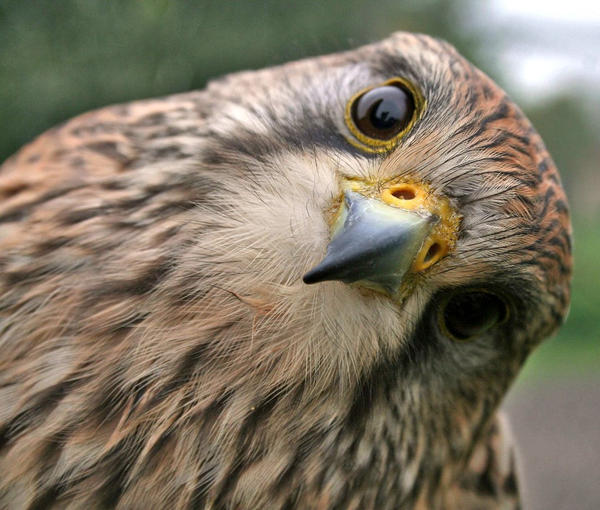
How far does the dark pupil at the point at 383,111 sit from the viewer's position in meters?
1.46

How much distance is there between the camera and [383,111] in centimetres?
148

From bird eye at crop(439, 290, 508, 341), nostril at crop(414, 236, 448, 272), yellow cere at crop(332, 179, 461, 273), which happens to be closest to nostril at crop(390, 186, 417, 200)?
yellow cere at crop(332, 179, 461, 273)

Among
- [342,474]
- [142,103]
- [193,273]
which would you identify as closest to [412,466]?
[342,474]

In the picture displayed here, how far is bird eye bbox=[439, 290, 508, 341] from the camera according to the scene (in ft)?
4.60

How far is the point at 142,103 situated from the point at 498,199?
1134mm

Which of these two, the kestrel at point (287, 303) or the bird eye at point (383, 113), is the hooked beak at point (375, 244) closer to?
the kestrel at point (287, 303)

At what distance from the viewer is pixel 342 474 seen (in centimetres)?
148

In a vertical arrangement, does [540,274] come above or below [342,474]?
above

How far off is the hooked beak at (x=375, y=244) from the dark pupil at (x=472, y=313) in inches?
6.6

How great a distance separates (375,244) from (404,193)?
183mm

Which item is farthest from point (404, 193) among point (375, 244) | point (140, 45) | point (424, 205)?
point (140, 45)

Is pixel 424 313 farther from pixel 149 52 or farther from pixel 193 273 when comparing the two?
pixel 149 52

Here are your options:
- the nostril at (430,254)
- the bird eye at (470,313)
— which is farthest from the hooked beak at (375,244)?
the bird eye at (470,313)

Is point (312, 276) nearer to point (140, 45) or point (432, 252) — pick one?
point (432, 252)
